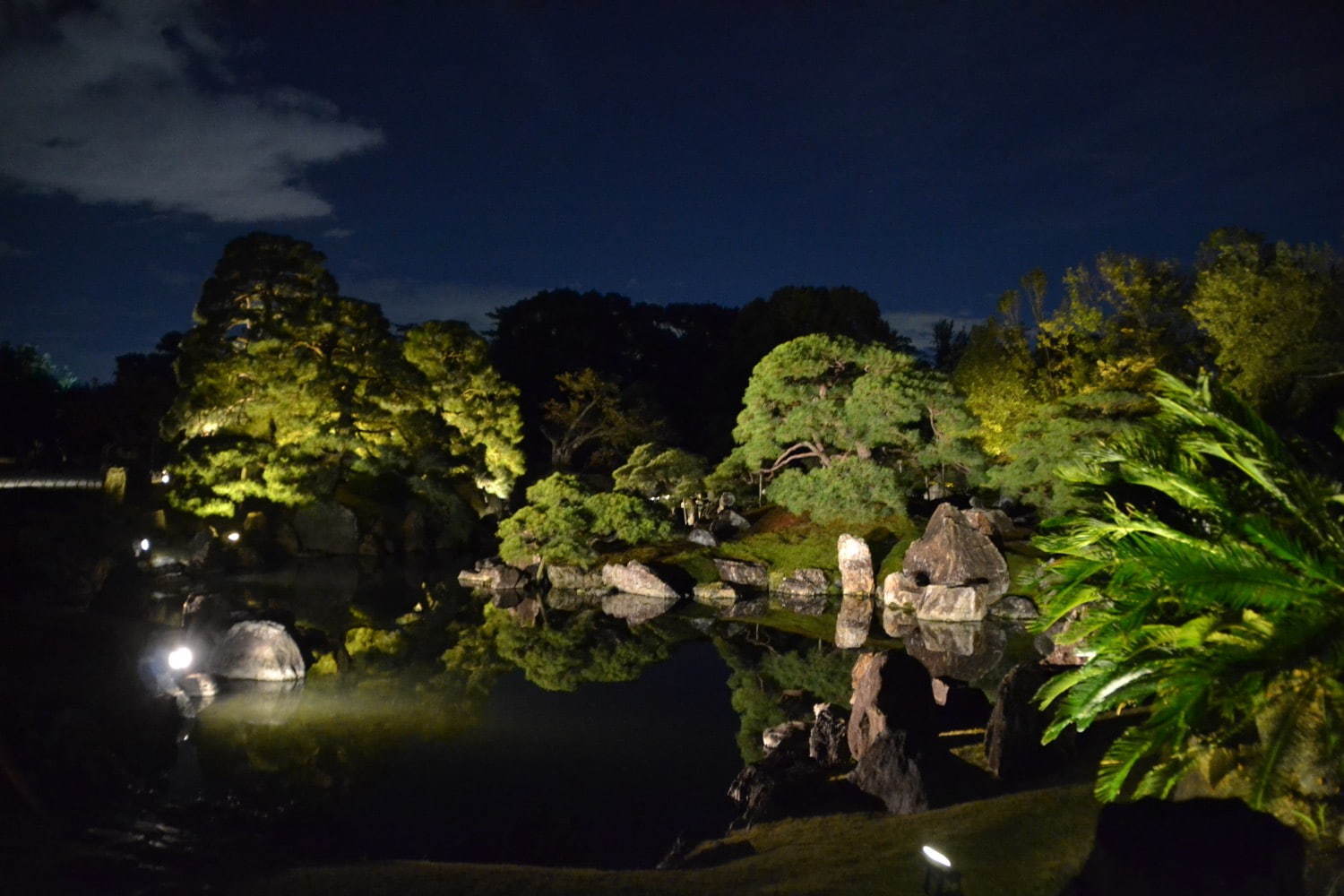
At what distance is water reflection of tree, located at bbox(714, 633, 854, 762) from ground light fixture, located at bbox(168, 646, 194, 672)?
23.6 ft

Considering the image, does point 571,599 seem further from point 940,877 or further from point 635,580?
point 940,877

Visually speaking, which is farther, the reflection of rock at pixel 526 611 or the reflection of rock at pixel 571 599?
the reflection of rock at pixel 571 599

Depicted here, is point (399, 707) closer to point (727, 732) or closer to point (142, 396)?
point (727, 732)

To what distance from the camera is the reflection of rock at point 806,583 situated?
20.4 m

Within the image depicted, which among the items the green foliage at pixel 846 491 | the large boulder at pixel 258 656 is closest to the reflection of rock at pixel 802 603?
the green foliage at pixel 846 491

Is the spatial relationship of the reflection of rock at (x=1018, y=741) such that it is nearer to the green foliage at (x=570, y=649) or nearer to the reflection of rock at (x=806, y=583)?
the green foliage at (x=570, y=649)

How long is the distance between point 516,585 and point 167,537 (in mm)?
10155

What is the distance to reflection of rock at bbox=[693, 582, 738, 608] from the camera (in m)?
19.6

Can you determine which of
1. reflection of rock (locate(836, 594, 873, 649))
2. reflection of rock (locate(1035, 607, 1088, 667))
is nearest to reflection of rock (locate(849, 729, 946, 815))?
reflection of rock (locate(1035, 607, 1088, 667))

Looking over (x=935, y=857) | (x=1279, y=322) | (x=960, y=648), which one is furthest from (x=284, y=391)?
(x=1279, y=322)

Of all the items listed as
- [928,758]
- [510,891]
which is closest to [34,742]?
[510,891]

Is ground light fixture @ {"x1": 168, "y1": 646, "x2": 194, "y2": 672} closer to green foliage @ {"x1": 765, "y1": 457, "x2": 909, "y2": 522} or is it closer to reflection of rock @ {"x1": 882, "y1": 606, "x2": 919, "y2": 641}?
reflection of rock @ {"x1": 882, "y1": 606, "x2": 919, "y2": 641}

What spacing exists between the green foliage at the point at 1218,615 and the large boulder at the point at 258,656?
936 cm

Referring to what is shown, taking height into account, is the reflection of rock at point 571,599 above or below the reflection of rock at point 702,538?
below
